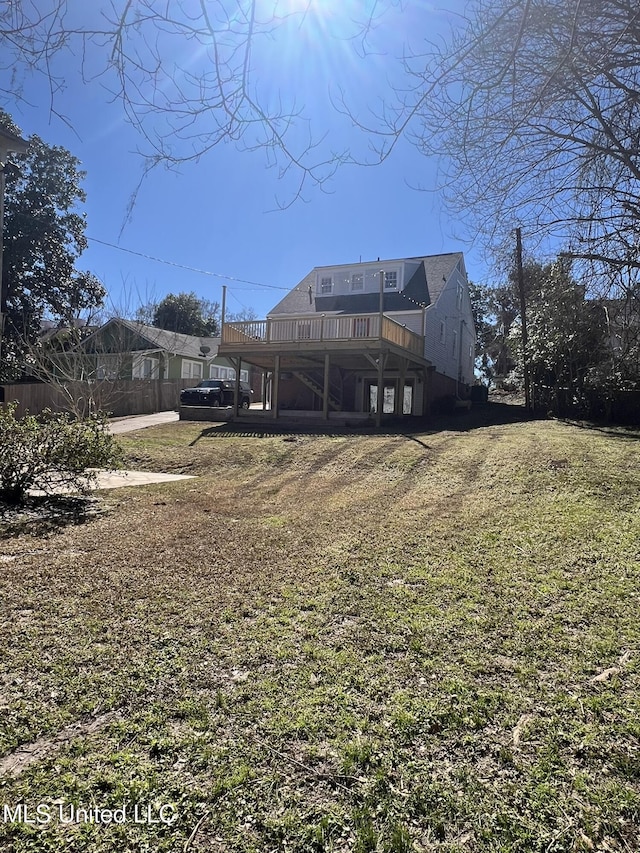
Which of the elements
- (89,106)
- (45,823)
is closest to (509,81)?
(89,106)

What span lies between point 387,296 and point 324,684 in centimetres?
1870

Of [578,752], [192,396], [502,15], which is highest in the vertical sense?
[502,15]

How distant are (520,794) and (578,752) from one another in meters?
Answer: 0.41

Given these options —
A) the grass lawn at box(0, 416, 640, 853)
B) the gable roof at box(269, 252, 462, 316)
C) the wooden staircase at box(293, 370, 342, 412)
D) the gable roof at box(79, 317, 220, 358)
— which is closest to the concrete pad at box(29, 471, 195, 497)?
the grass lawn at box(0, 416, 640, 853)

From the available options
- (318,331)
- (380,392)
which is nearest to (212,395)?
(318,331)

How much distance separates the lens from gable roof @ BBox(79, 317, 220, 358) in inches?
879

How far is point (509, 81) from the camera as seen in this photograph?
9.70 ft

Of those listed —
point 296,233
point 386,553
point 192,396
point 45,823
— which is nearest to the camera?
point 45,823

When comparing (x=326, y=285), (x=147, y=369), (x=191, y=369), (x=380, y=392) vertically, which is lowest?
(x=380, y=392)

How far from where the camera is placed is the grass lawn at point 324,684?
1642 millimetres

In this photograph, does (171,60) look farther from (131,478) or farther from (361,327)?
(361,327)

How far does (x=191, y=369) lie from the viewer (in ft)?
99.8

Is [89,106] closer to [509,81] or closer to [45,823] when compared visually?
[509,81]

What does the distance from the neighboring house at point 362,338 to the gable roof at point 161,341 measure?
7287 millimetres
